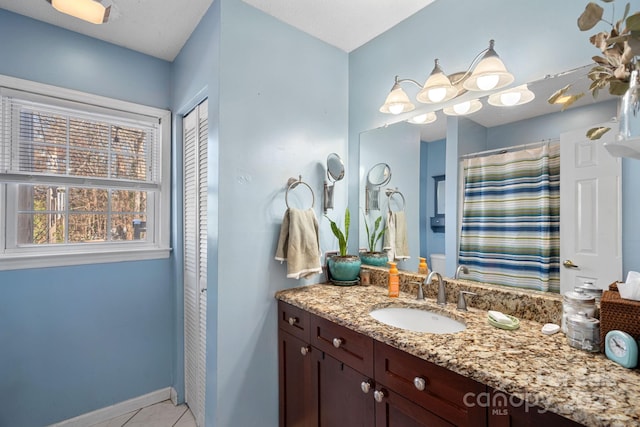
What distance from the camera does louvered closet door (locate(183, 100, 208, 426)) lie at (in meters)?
1.88

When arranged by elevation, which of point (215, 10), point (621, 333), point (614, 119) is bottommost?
point (621, 333)

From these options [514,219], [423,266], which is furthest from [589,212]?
[423,266]

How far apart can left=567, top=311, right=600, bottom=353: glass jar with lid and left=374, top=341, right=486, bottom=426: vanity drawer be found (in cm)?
38

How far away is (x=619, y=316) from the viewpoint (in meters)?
A: 0.86

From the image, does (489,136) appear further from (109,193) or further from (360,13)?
(109,193)

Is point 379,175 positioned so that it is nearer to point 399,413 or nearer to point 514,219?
point 514,219

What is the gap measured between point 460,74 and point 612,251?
3.18ft

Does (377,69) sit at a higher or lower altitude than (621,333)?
higher

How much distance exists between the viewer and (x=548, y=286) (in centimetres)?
123

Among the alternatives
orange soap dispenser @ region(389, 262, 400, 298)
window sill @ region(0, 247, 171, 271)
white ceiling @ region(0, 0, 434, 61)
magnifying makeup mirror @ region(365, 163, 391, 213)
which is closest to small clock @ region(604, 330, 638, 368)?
orange soap dispenser @ region(389, 262, 400, 298)

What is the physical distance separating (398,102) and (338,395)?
4.85 feet

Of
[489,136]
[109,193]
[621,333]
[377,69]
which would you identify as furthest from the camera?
[109,193]

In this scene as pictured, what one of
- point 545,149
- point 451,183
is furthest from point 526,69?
point 451,183

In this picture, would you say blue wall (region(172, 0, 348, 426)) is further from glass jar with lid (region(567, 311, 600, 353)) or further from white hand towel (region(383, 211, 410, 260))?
glass jar with lid (region(567, 311, 600, 353))
